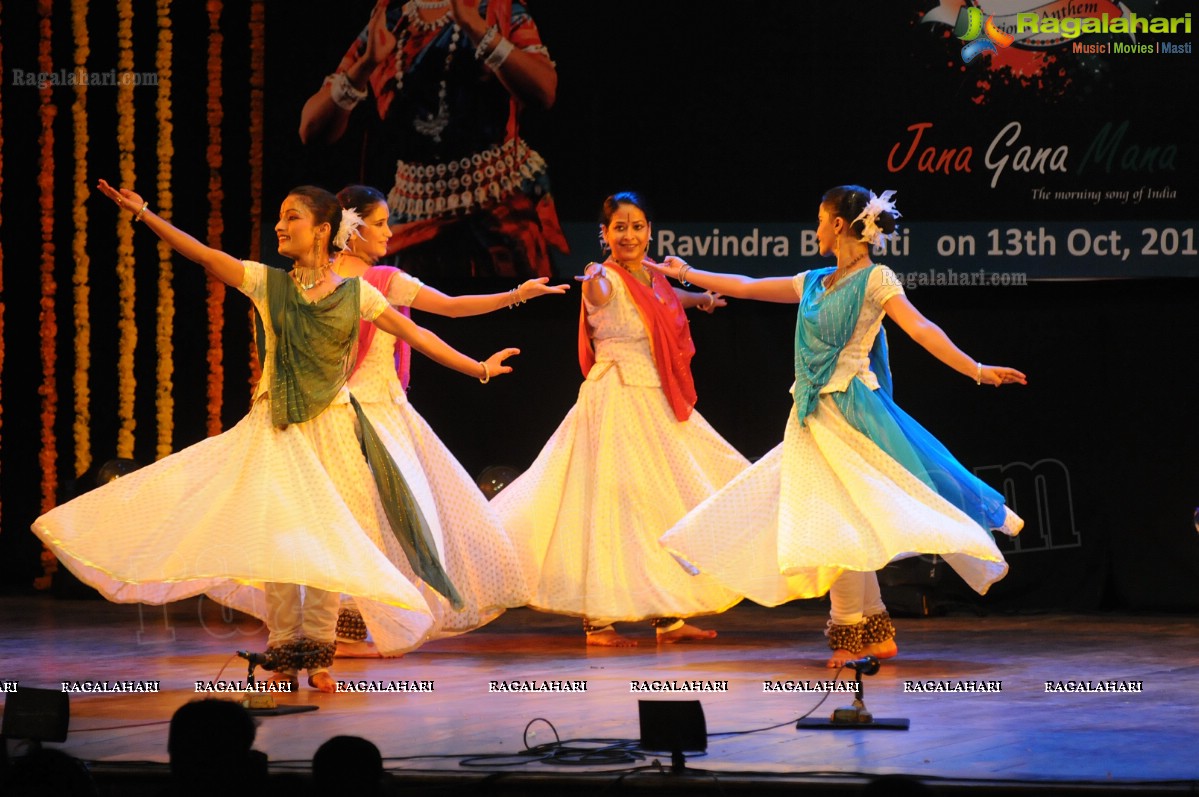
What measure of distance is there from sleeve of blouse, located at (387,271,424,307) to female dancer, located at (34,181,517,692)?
595mm

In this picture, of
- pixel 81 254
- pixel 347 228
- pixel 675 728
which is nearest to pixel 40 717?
pixel 675 728

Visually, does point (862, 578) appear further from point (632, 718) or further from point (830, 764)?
point (830, 764)

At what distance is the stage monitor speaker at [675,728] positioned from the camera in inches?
140

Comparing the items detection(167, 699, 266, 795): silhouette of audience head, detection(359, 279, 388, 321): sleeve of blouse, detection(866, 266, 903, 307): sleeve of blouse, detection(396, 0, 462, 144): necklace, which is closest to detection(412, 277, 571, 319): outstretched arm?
detection(359, 279, 388, 321): sleeve of blouse

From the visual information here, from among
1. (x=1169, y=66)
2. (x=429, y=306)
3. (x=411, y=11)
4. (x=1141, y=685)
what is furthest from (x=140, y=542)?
(x=1169, y=66)

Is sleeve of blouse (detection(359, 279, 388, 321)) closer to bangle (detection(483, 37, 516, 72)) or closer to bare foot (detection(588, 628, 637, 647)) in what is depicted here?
bare foot (detection(588, 628, 637, 647))

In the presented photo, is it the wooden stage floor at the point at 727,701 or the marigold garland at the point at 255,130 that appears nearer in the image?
the wooden stage floor at the point at 727,701

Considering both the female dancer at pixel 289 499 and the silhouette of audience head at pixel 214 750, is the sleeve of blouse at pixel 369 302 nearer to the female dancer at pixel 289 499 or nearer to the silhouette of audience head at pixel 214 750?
the female dancer at pixel 289 499

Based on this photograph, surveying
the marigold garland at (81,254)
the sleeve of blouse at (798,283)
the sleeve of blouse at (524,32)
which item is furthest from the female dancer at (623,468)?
the marigold garland at (81,254)

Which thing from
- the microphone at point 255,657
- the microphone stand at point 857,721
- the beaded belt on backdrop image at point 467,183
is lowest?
the microphone stand at point 857,721

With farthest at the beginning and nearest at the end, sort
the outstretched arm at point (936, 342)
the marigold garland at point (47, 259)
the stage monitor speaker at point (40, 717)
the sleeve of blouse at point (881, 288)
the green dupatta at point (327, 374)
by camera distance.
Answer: the marigold garland at point (47, 259) < the sleeve of blouse at point (881, 288) < the outstretched arm at point (936, 342) < the green dupatta at point (327, 374) < the stage monitor speaker at point (40, 717)

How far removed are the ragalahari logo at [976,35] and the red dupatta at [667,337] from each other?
70.6 inches

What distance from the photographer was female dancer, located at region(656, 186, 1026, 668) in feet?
17.1

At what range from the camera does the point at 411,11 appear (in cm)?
744
